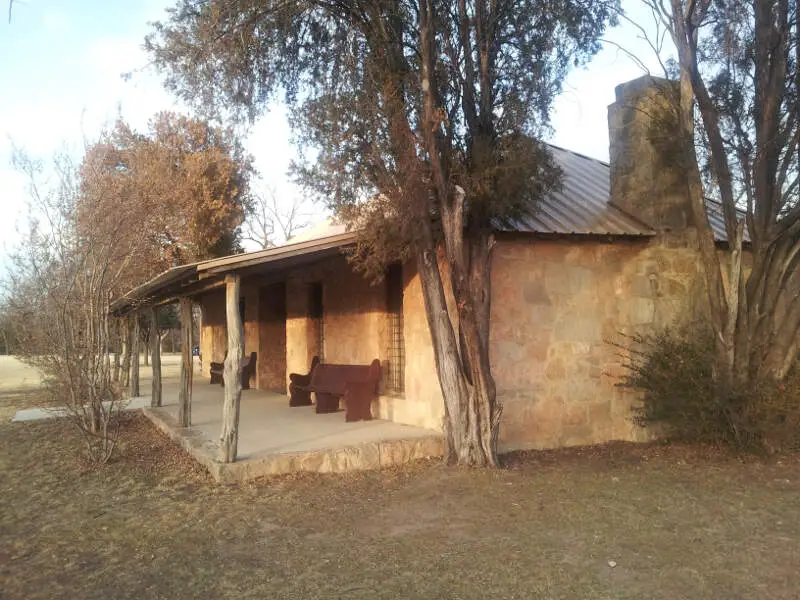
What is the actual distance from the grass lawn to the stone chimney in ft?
9.74

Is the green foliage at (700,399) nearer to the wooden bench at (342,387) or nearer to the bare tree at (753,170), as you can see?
the bare tree at (753,170)

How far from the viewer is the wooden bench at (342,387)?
892 cm

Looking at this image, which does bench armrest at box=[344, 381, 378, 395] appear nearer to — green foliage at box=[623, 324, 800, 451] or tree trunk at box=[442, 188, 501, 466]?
tree trunk at box=[442, 188, 501, 466]

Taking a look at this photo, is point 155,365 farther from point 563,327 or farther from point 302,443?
point 563,327

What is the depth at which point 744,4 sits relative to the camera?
757 cm

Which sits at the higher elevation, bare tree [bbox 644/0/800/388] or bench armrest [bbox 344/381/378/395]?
bare tree [bbox 644/0/800/388]

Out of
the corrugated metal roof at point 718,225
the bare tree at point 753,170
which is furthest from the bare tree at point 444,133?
the corrugated metal roof at point 718,225

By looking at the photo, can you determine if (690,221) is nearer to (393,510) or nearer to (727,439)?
(727,439)

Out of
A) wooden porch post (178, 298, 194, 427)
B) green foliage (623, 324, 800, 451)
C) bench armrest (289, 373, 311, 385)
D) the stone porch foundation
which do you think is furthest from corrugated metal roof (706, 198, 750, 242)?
wooden porch post (178, 298, 194, 427)

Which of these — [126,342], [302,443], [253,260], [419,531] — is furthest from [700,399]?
[126,342]

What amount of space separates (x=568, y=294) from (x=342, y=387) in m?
3.39

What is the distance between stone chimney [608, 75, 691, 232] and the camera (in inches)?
327

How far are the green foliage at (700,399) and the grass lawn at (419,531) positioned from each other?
0.29m

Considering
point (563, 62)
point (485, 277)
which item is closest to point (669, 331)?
point (485, 277)
